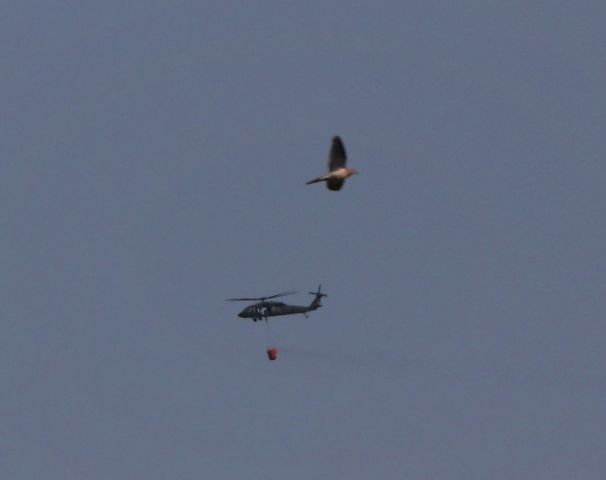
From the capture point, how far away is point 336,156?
15125cm

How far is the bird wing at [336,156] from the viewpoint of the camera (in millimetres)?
150875

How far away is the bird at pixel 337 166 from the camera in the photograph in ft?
490

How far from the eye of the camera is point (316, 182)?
479 ft

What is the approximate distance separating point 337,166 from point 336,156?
2.92 feet

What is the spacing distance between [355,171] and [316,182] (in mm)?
6511

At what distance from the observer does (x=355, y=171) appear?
497 feet

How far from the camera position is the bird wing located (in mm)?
150875

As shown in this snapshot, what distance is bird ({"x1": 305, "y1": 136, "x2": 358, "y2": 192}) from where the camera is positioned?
149 metres

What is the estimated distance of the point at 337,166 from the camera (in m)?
151
